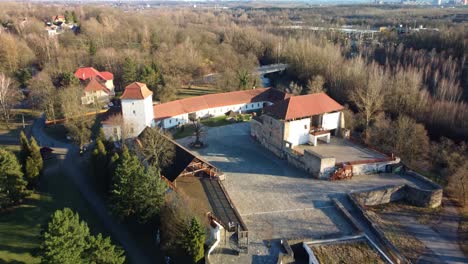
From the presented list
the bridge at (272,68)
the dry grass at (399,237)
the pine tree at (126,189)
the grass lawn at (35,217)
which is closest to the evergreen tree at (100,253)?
the grass lawn at (35,217)

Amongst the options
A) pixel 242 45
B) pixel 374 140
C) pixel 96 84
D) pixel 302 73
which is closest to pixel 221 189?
pixel 374 140

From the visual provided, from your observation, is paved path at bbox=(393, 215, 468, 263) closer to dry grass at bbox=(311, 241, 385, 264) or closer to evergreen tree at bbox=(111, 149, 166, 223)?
dry grass at bbox=(311, 241, 385, 264)

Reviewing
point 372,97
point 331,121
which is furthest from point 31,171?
point 372,97

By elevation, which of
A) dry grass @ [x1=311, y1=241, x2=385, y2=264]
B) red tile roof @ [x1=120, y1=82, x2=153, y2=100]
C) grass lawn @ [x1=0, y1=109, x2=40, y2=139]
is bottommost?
grass lawn @ [x1=0, y1=109, x2=40, y2=139]

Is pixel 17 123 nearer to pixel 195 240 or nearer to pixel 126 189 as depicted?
pixel 126 189

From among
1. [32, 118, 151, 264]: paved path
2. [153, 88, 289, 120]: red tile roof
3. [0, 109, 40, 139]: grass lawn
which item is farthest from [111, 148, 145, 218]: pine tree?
[0, 109, 40, 139]: grass lawn

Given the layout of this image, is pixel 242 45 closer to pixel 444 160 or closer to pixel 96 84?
pixel 96 84
